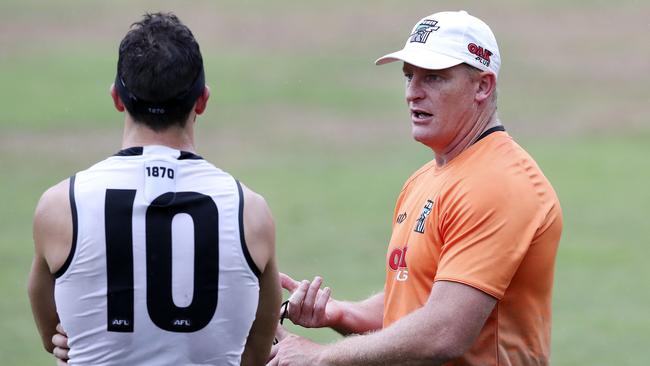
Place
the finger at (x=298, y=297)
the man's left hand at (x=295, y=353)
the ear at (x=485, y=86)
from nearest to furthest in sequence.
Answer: the man's left hand at (x=295, y=353) → the ear at (x=485, y=86) → the finger at (x=298, y=297)

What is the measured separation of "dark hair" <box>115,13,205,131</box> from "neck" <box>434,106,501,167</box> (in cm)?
136

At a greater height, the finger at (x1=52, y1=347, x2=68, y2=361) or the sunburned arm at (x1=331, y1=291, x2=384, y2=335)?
the finger at (x1=52, y1=347, x2=68, y2=361)

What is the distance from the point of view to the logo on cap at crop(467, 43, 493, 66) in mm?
5016

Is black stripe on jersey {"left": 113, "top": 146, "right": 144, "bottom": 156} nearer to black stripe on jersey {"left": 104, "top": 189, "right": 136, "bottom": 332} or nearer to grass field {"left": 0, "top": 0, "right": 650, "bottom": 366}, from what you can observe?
black stripe on jersey {"left": 104, "top": 189, "right": 136, "bottom": 332}

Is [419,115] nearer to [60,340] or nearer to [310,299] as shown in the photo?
[310,299]

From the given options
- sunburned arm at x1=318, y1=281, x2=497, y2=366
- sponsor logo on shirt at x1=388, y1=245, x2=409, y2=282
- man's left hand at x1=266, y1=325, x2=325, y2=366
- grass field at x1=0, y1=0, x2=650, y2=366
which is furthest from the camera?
grass field at x1=0, y1=0, x2=650, y2=366

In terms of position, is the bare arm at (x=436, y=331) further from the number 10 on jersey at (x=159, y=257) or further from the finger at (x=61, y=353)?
the finger at (x=61, y=353)

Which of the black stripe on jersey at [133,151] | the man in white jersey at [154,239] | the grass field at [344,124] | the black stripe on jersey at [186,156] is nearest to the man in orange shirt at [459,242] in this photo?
the man in white jersey at [154,239]

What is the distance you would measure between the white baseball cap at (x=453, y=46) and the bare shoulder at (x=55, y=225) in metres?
1.71

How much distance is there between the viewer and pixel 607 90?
2972 centimetres

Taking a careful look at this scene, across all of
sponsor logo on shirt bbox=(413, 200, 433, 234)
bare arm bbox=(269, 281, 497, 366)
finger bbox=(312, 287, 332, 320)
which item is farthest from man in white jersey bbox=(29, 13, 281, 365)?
finger bbox=(312, 287, 332, 320)

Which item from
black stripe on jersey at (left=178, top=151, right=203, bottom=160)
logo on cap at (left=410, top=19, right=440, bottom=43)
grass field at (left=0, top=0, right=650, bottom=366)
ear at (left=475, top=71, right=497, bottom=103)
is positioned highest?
logo on cap at (left=410, top=19, right=440, bottom=43)

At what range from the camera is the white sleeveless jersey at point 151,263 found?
393 cm

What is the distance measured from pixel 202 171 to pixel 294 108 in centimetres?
2419
